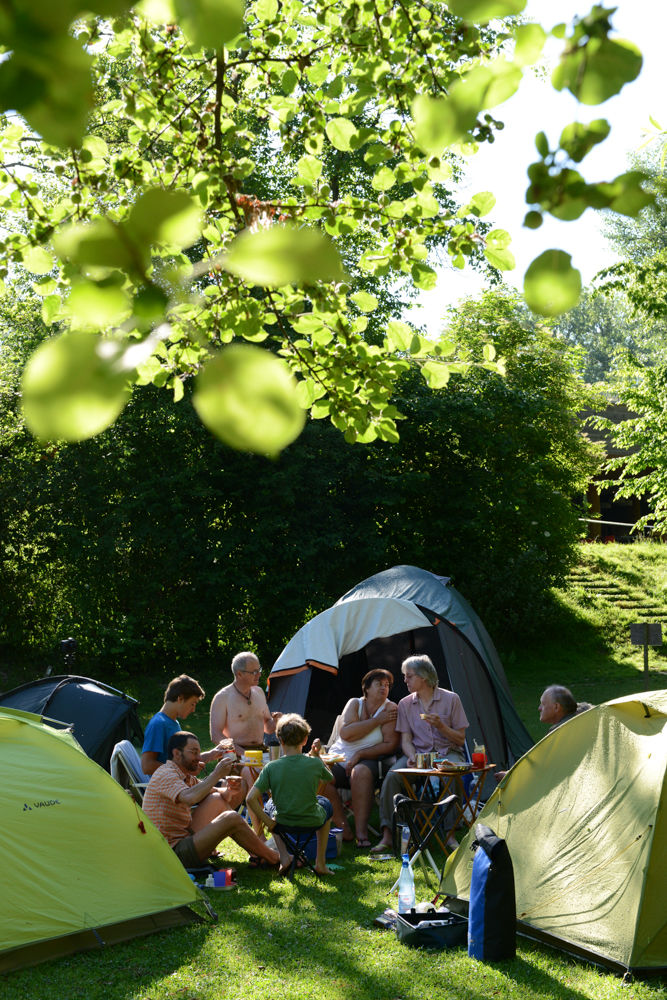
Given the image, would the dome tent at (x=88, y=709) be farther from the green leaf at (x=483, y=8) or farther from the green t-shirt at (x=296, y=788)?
the green leaf at (x=483, y=8)

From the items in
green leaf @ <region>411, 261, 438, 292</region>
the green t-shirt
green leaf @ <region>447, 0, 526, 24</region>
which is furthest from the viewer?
the green t-shirt

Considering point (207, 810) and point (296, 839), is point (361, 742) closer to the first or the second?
point (296, 839)

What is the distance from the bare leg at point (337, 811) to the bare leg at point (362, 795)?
0.31 ft

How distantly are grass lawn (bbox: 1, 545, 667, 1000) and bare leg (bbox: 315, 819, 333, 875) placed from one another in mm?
102

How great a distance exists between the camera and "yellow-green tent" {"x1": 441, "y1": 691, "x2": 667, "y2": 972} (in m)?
4.38

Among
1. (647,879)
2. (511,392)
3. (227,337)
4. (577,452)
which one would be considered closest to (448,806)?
(647,879)

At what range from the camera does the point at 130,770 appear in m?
6.51

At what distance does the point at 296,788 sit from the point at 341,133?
4400mm

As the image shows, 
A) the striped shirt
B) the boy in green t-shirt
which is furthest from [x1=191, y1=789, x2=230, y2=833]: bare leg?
the boy in green t-shirt

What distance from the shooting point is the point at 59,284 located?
3.11 metres

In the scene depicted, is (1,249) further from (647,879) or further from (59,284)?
(647,879)

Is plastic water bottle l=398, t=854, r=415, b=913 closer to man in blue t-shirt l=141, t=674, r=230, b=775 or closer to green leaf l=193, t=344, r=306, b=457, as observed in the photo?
man in blue t-shirt l=141, t=674, r=230, b=775

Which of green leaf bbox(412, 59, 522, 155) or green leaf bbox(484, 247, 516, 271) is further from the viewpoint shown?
green leaf bbox(484, 247, 516, 271)

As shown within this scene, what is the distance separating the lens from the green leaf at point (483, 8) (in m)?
0.92
